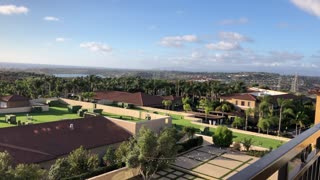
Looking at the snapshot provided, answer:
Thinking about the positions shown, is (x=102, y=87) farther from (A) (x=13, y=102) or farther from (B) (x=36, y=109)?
(B) (x=36, y=109)

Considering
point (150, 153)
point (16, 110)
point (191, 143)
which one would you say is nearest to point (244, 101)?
point (191, 143)

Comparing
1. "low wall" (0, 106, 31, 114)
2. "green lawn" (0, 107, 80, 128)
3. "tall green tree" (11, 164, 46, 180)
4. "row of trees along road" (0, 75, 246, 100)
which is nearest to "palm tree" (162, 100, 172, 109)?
"row of trees along road" (0, 75, 246, 100)

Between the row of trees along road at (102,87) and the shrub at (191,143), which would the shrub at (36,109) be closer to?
the shrub at (191,143)

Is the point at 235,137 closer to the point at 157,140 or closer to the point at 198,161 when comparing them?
the point at 198,161

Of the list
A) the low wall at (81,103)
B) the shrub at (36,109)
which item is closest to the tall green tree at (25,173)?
the shrub at (36,109)

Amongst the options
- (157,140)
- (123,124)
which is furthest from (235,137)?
(157,140)

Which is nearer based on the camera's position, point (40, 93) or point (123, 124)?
point (123, 124)

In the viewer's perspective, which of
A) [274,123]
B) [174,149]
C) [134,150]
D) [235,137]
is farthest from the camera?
[274,123]

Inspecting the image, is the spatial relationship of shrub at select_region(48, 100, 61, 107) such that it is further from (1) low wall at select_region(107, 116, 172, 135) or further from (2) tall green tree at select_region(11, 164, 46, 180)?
(2) tall green tree at select_region(11, 164, 46, 180)
